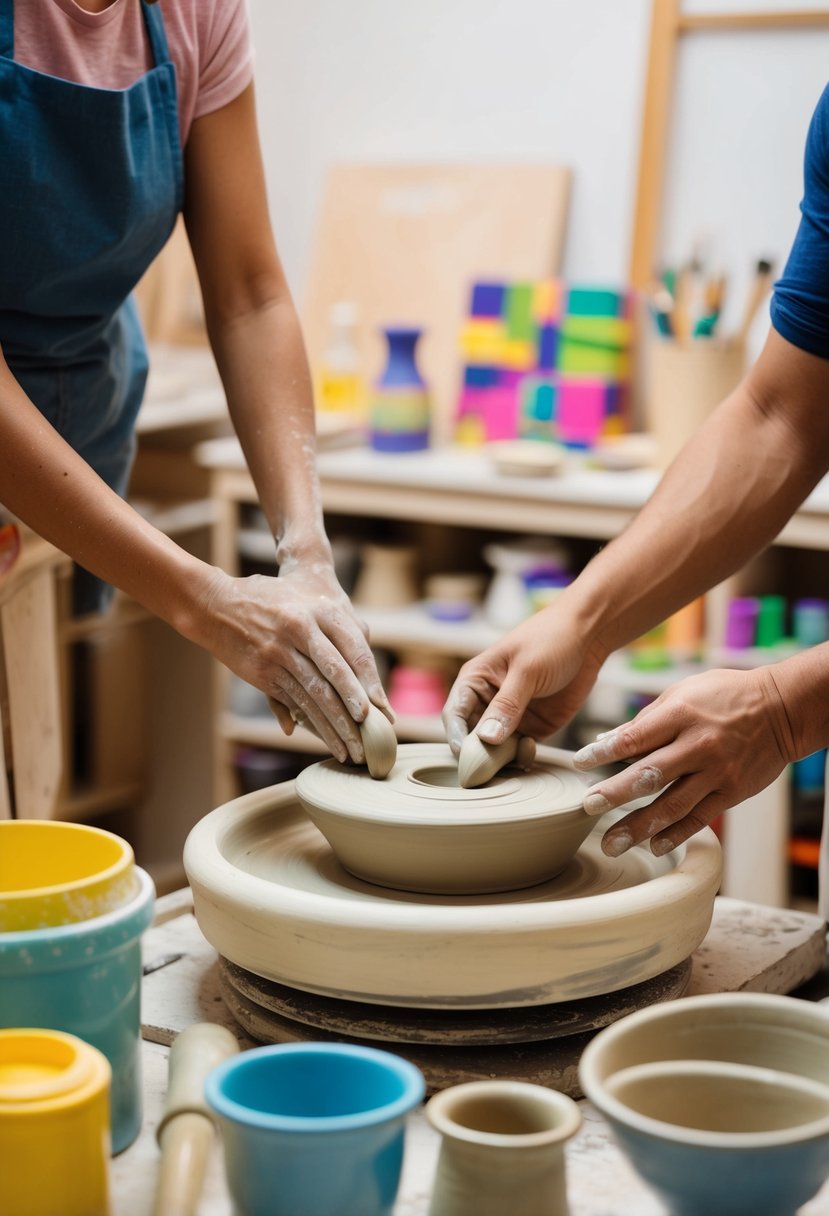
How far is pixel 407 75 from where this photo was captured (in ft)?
10.9

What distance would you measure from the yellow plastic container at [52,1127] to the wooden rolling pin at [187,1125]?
0.04m

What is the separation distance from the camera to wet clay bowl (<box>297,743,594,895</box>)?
1.17m

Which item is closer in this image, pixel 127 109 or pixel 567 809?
pixel 567 809

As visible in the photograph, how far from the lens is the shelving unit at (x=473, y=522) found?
103 inches

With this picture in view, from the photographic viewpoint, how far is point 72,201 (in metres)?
1.47

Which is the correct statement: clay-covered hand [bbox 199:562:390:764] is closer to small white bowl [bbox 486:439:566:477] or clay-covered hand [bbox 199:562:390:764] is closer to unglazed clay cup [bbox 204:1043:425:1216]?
unglazed clay cup [bbox 204:1043:425:1216]

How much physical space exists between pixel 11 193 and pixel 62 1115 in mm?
956

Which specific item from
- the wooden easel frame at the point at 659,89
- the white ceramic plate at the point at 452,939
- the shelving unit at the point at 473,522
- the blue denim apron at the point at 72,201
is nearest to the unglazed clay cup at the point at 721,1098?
the white ceramic plate at the point at 452,939

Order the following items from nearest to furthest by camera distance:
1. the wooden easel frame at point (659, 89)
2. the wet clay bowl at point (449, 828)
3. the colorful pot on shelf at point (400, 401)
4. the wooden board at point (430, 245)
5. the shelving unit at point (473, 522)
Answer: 1. the wet clay bowl at point (449, 828)
2. the shelving unit at point (473, 522)
3. the wooden easel frame at point (659, 89)
4. the colorful pot on shelf at point (400, 401)
5. the wooden board at point (430, 245)

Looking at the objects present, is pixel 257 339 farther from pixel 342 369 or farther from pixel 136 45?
pixel 342 369

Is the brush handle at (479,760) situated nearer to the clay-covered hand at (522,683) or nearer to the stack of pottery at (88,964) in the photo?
the clay-covered hand at (522,683)

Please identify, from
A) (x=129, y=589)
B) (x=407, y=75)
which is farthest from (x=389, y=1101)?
(x=407, y=75)

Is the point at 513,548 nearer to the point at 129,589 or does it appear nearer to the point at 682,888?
the point at 129,589

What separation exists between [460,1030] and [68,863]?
0.32m
